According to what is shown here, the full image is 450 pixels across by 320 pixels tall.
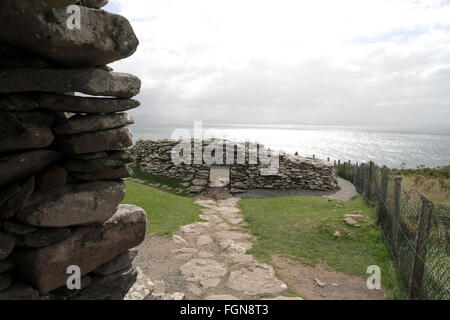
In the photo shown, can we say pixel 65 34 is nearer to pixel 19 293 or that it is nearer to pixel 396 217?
pixel 19 293

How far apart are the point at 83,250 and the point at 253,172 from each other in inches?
519

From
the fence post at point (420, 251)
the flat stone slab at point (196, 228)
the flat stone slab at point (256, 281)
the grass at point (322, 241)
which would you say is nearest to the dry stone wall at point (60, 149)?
the flat stone slab at point (256, 281)

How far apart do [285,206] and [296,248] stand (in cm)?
512

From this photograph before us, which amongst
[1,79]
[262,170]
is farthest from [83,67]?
[262,170]

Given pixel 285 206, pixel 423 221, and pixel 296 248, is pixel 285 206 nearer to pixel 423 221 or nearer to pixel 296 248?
pixel 296 248

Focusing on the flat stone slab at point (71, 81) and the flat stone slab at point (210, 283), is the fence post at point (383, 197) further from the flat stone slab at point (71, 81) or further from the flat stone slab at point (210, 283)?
the flat stone slab at point (71, 81)

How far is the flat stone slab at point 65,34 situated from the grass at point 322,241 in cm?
584

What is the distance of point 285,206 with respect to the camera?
12641mm

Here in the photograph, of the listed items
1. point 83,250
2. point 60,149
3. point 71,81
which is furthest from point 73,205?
point 71,81

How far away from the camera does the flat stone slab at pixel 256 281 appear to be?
5.36 m

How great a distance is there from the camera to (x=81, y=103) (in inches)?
152

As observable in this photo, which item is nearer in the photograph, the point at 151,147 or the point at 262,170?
the point at 262,170

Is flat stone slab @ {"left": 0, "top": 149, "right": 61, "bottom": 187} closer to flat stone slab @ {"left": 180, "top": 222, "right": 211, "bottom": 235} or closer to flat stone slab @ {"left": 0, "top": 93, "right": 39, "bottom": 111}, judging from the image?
flat stone slab @ {"left": 0, "top": 93, "right": 39, "bottom": 111}
